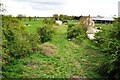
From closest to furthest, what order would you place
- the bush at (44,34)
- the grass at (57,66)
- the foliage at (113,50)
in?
the foliage at (113,50) < the grass at (57,66) < the bush at (44,34)

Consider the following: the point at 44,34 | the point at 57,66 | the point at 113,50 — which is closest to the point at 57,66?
the point at 57,66

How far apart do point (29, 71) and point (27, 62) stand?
1.49 meters

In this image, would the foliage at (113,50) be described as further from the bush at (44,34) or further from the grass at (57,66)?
the bush at (44,34)

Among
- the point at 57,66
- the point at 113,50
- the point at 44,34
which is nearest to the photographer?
the point at 113,50

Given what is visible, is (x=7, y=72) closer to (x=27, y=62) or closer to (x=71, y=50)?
(x=27, y=62)

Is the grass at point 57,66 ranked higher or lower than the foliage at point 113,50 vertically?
lower

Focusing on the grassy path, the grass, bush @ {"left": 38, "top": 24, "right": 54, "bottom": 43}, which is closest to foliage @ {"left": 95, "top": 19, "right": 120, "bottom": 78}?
the grass

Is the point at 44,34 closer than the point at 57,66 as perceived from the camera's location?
No

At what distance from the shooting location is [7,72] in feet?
36.5

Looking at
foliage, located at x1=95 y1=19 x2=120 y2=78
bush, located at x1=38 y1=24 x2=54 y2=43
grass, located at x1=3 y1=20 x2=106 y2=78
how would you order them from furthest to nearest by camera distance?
bush, located at x1=38 y1=24 x2=54 y2=43
grass, located at x1=3 y1=20 x2=106 y2=78
foliage, located at x1=95 y1=19 x2=120 y2=78

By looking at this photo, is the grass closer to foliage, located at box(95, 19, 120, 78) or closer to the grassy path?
the grassy path

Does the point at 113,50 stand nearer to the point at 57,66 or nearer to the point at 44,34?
the point at 57,66

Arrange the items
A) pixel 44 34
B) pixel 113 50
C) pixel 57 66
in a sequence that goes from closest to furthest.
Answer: pixel 113 50 < pixel 57 66 < pixel 44 34

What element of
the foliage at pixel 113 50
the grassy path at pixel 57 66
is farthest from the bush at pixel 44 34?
the foliage at pixel 113 50
